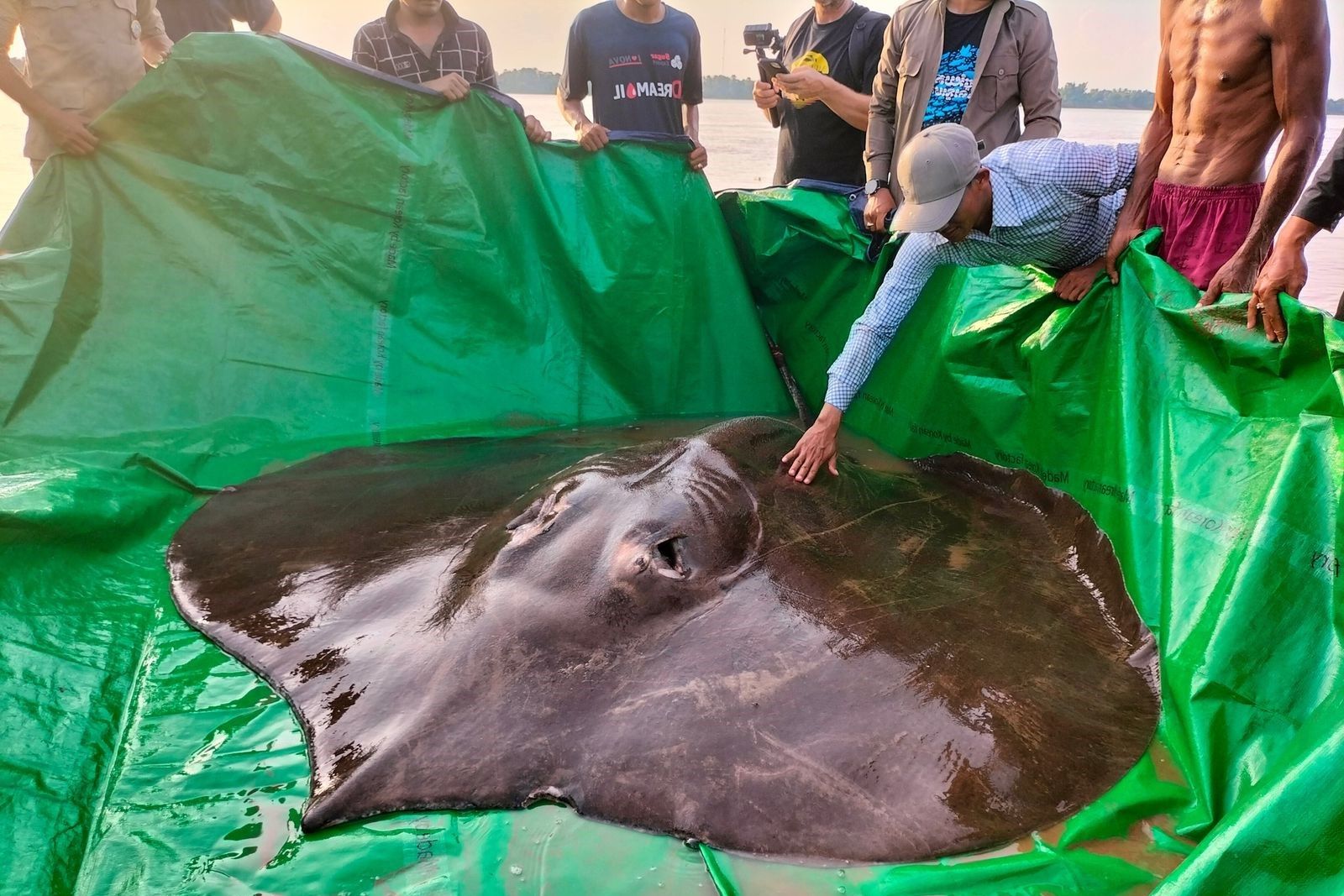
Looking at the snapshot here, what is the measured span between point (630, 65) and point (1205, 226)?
3415mm

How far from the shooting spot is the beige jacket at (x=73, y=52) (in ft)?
14.4

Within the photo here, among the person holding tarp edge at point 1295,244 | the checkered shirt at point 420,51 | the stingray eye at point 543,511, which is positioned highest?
the checkered shirt at point 420,51

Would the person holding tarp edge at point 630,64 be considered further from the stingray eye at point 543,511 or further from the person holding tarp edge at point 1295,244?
the person holding tarp edge at point 1295,244

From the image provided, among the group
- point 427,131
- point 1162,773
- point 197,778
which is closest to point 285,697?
point 197,778

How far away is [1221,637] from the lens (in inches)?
96.3

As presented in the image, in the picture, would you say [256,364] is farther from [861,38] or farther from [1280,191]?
[1280,191]

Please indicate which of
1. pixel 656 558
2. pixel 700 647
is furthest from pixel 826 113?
pixel 700 647

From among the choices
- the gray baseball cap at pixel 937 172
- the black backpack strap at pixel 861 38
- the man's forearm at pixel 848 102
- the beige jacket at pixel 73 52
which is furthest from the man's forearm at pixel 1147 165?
the beige jacket at pixel 73 52

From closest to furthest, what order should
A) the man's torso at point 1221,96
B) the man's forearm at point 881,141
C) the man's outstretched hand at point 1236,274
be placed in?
the man's outstretched hand at point 1236,274
the man's torso at point 1221,96
the man's forearm at point 881,141

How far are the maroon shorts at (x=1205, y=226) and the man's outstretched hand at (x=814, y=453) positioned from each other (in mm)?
1361

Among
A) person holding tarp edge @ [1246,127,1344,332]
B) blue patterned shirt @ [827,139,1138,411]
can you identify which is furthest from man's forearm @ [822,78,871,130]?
person holding tarp edge @ [1246,127,1344,332]

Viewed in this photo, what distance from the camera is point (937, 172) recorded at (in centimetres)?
340

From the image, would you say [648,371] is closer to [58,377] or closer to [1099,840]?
[58,377]

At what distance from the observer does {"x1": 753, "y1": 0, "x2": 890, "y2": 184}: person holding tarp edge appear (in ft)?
17.1
